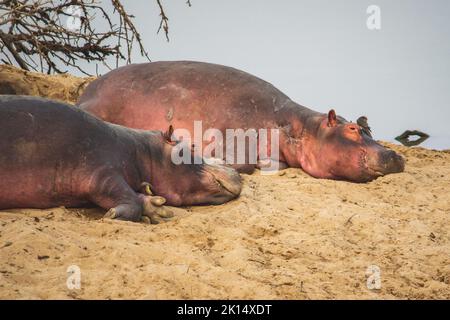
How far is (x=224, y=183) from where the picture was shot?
4461 millimetres

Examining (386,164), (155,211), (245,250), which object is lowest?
(245,250)

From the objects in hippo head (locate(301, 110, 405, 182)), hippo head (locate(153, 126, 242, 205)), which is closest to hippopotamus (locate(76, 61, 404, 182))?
hippo head (locate(301, 110, 405, 182))

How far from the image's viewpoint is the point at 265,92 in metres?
6.21

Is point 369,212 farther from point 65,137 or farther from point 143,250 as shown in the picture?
point 65,137

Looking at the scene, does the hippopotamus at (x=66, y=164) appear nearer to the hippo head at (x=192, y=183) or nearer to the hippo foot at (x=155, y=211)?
the hippo foot at (x=155, y=211)

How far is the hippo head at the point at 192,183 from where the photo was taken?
4.34 m

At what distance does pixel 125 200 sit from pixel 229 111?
2.41 m

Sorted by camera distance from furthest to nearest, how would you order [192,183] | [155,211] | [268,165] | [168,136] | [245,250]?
1. [268,165]
2. [168,136]
3. [192,183]
4. [155,211]
5. [245,250]

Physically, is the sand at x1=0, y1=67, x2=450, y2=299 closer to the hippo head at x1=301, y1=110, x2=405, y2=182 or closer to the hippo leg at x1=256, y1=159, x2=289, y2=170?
the hippo head at x1=301, y1=110, x2=405, y2=182

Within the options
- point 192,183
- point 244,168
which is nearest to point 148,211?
point 192,183

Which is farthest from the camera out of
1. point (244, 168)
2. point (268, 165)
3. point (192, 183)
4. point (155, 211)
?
point (268, 165)

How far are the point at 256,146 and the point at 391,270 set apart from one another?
289 centimetres

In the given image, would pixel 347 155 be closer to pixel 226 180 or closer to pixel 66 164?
pixel 226 180
